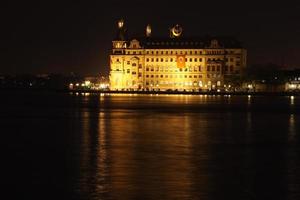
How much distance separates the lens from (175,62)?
157m

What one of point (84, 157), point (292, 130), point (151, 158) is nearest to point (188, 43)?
point (292, 130)

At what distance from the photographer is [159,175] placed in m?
21.1

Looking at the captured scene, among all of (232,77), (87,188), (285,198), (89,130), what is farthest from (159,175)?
(232,77)

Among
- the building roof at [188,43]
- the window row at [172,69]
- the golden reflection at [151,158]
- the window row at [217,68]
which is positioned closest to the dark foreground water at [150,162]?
the golden reflection at [151,158]

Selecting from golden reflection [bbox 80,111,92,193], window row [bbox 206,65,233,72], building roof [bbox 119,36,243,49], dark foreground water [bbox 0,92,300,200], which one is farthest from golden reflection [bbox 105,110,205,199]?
building roof [bbox 119,36,243,49]

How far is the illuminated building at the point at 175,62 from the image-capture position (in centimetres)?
15538

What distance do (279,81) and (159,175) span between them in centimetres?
13072

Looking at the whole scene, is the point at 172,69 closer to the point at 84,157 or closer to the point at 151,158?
the point at 84,157

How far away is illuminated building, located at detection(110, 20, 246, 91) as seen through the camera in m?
155

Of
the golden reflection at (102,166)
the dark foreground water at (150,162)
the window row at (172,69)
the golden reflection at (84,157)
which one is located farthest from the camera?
the window row at (172,69)

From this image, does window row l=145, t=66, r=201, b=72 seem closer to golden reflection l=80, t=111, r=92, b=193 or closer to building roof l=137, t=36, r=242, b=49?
building roof l=137, t=36, r=242, b=49

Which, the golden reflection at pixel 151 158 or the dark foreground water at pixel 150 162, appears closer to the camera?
the dark foreground water at pixel 150 162

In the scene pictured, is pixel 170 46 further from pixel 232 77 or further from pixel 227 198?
pixel 227 198

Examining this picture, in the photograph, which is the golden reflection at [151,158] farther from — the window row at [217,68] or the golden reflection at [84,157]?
the window row at [217,68]
